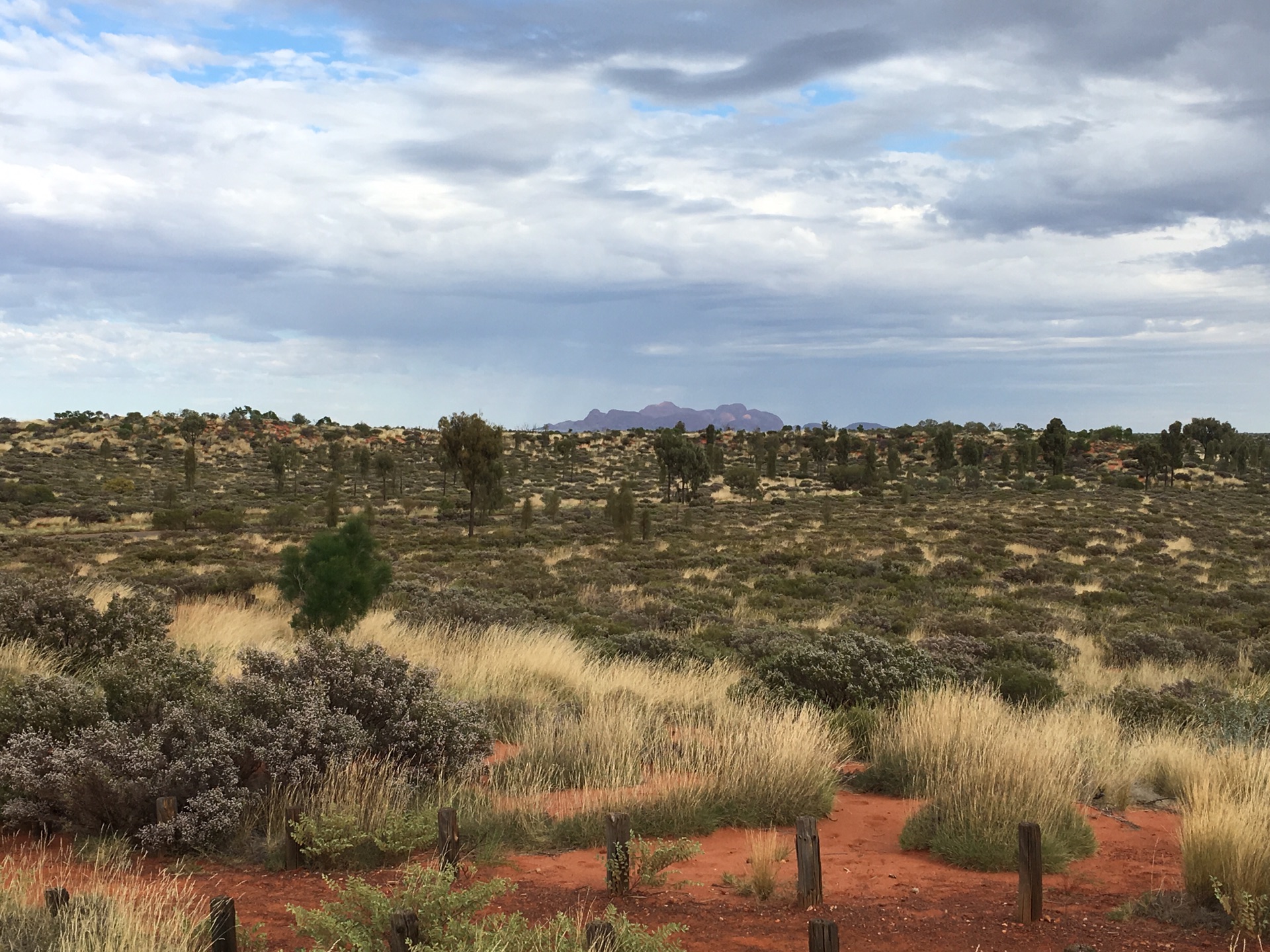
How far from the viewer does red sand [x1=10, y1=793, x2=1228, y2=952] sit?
200 inches

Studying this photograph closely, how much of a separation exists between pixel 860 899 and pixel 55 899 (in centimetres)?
427

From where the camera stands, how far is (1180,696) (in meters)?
12.4

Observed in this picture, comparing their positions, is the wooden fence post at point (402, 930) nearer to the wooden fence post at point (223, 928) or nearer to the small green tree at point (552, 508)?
the wooden fence post at point (223, 928)

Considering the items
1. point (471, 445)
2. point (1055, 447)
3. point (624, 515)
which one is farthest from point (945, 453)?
point (471, 445)

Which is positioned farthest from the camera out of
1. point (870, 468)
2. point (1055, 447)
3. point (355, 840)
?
point (1055, 447)

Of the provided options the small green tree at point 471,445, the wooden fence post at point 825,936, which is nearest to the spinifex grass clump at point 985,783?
the wooden fence post at point 825,936

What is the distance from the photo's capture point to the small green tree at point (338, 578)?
1418 centimetres

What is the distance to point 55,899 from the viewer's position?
4258mm

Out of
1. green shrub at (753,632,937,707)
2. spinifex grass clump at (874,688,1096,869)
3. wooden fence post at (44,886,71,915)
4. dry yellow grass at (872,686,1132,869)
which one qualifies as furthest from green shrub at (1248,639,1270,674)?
wooden fence post at (44,886,71,915)

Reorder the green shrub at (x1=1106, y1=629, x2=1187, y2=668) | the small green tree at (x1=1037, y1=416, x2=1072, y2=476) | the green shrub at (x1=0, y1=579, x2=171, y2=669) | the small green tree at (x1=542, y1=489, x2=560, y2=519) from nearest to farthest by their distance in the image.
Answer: the green shrub at (x1=0, y1=579, x2=171, y2=669) → the green shrub at (x1=1106, y1=629, x2=1187, y2=668) → the small green tree at (x1=542, y1=489, x2=560, y2=519) → the small green tree at (x1=1037, y1=416, x2=1072, y2=476)

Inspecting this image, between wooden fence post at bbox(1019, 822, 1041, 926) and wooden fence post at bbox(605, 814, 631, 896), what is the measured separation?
2206mm

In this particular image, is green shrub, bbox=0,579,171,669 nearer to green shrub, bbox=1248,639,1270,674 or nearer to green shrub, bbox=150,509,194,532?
green shrub, bbox=1248,639,1270,674

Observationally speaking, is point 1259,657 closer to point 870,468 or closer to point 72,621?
point 72,621

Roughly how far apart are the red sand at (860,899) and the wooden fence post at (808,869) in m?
0.08
